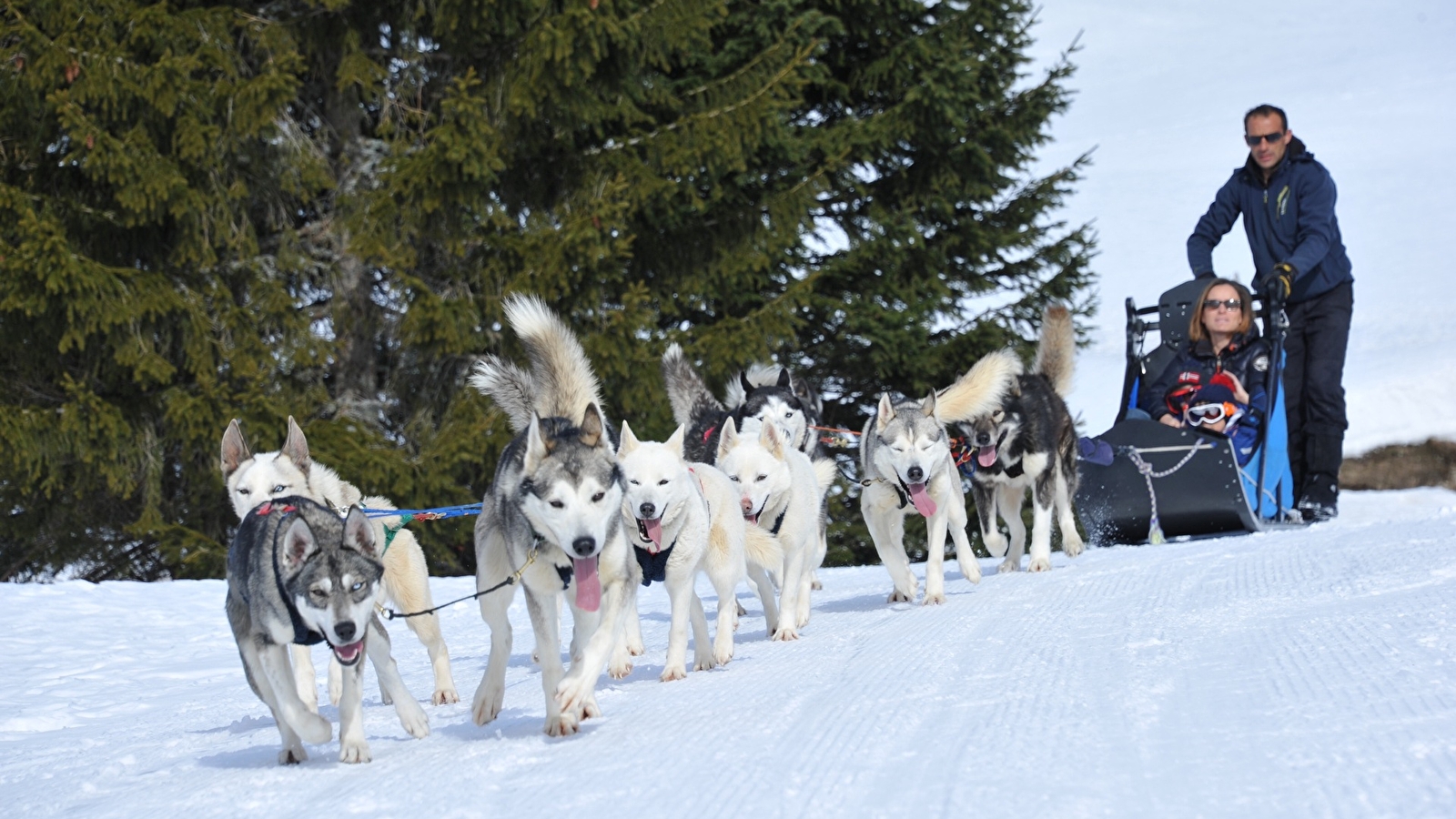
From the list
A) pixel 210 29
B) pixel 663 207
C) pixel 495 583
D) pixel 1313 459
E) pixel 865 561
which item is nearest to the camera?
pixel 495 583

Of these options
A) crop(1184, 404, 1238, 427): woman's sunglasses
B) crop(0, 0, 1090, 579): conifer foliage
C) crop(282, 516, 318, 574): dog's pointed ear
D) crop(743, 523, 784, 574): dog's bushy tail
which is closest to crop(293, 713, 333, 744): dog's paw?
crop(282, 516, 318, 574): dog's pointed ear

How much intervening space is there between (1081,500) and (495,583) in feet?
17.1

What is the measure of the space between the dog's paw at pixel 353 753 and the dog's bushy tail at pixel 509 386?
1.74 m

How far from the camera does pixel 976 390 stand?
742cm

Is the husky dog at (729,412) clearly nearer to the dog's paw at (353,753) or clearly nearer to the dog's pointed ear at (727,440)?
the dog's pointed ear at (727,440)

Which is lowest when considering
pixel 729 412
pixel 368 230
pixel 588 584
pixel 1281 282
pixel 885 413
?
pixel 588 584

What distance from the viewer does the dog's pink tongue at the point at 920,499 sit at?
6.59 metres

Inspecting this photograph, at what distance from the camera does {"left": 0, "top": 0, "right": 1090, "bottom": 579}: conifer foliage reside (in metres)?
11.1

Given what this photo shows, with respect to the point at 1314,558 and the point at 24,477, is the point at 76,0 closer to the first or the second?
the point at 24,477

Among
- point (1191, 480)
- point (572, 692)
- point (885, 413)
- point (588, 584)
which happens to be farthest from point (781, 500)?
point (1191, 480)

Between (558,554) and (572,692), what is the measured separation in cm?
48

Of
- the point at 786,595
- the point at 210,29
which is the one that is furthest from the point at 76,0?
the point at 786,595

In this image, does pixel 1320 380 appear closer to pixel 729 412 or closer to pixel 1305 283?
pixel 1305 283

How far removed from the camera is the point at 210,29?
11.8 metres
